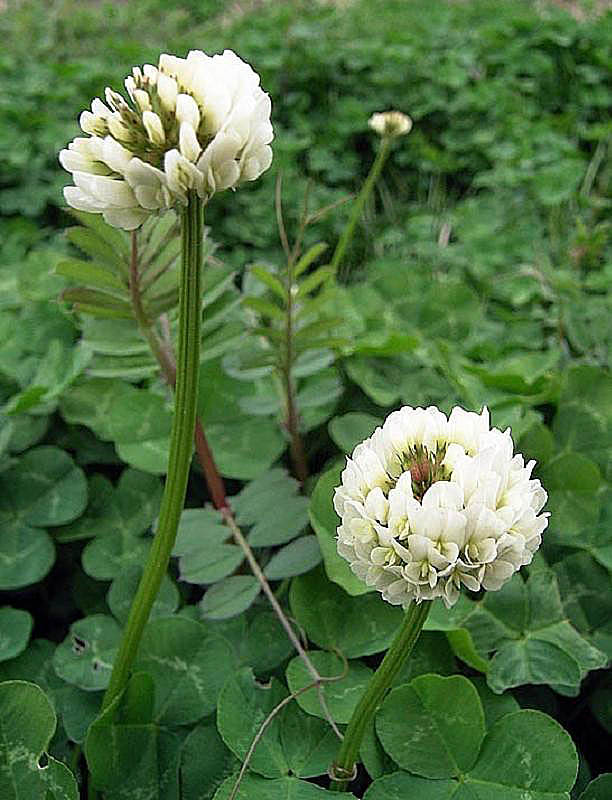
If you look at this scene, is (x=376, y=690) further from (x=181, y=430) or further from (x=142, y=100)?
(x=142, y=100)

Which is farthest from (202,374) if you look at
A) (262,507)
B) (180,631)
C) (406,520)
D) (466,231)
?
(466,231)

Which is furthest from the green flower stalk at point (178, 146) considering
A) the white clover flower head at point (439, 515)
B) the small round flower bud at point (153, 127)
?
the white clover flower head at point (439, 515)

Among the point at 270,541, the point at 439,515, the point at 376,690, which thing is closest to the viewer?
the point at 439,515

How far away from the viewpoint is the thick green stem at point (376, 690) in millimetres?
647

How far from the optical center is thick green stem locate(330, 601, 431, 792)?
2.12ft

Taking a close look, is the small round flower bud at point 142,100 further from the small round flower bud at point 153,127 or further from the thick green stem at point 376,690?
the thick green stem at point 376,690

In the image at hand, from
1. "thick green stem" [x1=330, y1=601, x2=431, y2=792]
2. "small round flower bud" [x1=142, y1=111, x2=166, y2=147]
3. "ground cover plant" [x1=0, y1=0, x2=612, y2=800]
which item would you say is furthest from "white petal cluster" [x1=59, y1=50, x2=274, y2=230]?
"thick green stem" [x1=330, y1=601, x2=431, y2=792]

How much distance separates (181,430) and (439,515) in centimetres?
22

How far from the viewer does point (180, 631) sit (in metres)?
0.92

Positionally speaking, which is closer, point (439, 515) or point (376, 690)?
point (439, 515)

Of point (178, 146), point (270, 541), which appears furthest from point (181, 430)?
point (270, 541)

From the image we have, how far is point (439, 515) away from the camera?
582 mm

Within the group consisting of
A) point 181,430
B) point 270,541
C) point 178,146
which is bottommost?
point 270,541

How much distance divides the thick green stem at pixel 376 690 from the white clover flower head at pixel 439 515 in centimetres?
3
